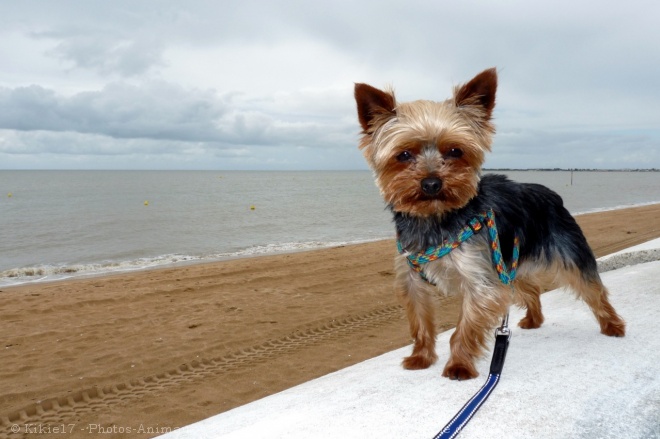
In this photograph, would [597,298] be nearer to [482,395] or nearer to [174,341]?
[482,395]

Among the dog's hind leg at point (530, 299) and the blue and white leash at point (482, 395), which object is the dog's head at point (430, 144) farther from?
the dog's hind leg at point (530, 299)

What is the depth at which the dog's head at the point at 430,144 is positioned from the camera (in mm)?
3648

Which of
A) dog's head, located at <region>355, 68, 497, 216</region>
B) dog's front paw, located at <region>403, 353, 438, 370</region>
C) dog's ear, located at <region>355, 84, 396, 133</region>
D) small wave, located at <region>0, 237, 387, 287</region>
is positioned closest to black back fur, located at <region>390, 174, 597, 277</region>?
dog's head, located at <region>355, 68, 497, 216</region>

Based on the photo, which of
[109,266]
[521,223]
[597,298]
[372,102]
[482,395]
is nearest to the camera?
[482,395]

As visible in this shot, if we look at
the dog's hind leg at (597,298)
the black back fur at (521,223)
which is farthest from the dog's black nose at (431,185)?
the dog's hind leg at (597,298)

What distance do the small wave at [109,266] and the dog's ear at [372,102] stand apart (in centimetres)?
1543

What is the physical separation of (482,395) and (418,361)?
91 cm

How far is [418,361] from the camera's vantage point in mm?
4062

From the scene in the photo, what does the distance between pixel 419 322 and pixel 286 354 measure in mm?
4366

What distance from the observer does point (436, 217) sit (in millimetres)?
3760

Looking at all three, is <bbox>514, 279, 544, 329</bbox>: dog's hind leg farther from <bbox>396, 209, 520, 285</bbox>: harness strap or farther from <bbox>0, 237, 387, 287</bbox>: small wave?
<bbox>0, 237, 387, 287</bbox>: small wave

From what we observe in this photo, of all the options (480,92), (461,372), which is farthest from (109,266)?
(480,92)

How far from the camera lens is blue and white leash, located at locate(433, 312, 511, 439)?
281cm

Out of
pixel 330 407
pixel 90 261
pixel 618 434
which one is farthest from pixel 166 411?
pixel 90 261
